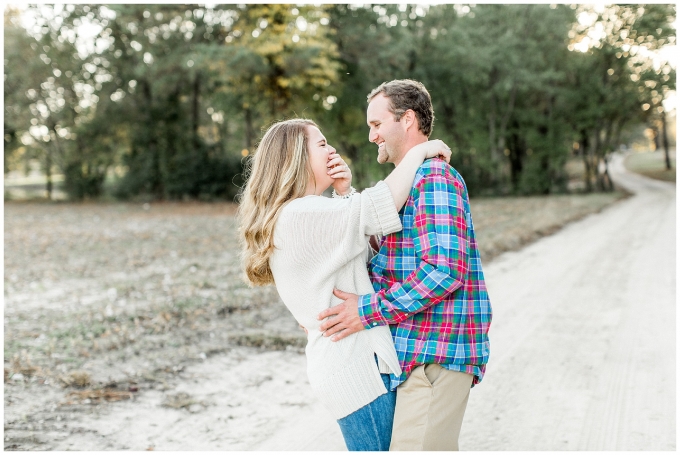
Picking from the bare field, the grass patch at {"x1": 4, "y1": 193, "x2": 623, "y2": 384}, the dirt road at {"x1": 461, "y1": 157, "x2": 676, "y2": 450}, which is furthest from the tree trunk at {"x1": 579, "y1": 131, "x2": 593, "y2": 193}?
the dirt road at {"x1": 461, "y1": 157, "x2": 676, "y2": 450}

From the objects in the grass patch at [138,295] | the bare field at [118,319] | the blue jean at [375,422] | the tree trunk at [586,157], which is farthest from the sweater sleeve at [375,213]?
the tree trunk at [586,157]

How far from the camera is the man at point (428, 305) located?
216 centimetres

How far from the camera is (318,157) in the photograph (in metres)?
2.35

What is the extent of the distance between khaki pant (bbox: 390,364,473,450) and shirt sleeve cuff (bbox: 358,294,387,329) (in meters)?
0.25

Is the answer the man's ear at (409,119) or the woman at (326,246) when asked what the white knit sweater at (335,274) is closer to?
the woman at (326,246)

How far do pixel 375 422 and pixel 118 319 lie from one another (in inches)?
222

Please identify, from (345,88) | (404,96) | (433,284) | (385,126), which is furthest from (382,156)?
(345,88)

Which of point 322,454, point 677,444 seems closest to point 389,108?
point 322,454

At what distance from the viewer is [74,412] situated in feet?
14.9

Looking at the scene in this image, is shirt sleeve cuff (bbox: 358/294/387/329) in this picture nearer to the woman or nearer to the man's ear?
the woman

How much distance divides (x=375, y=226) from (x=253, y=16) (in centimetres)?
2118

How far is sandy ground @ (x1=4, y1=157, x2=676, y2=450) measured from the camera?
162 inches

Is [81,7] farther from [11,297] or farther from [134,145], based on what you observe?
[11,297]

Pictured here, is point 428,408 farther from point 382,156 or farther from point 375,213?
point 382,156
